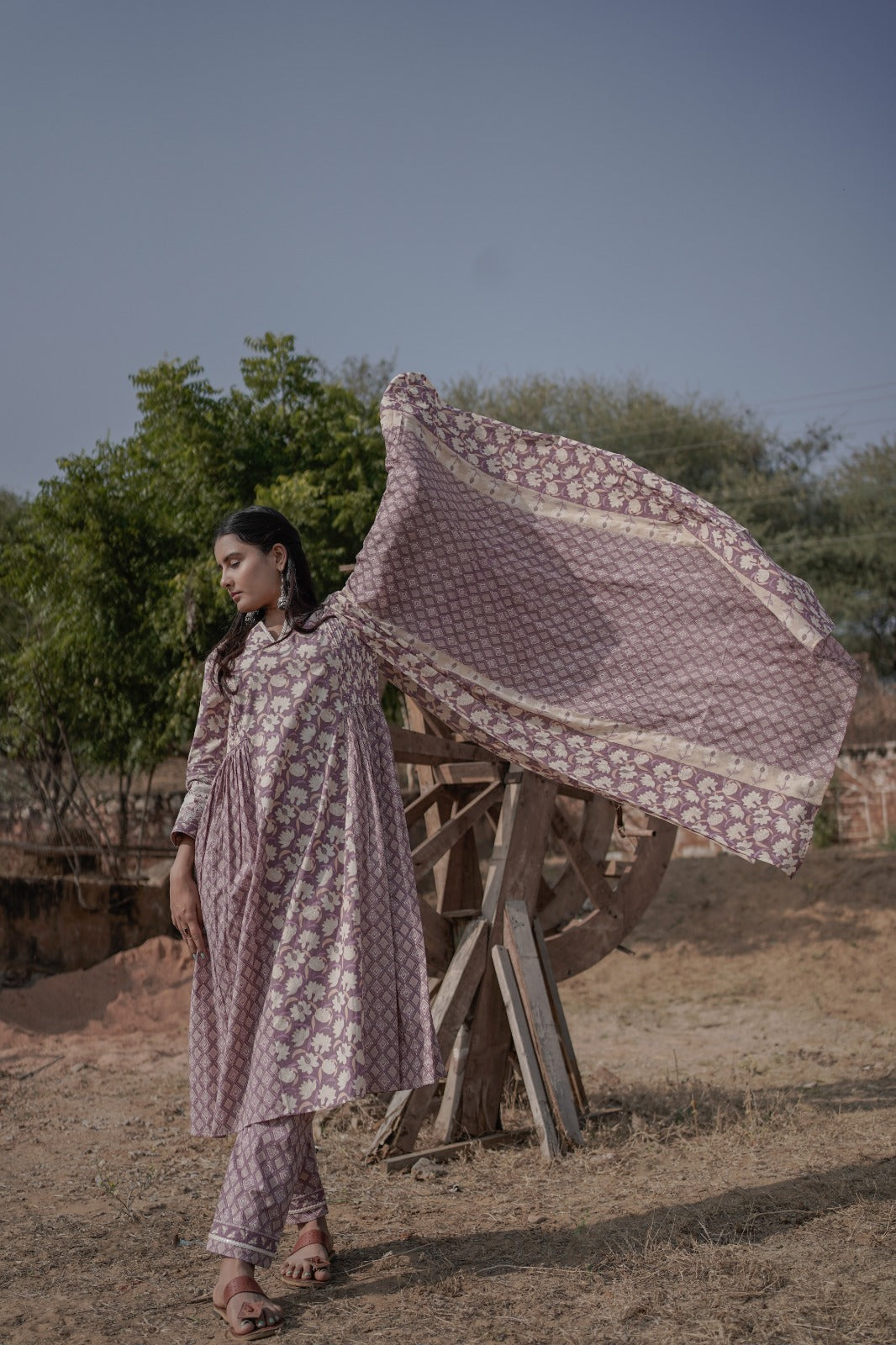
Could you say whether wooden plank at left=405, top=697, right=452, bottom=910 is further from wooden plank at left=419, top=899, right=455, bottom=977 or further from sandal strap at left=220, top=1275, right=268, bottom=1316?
sandal strap at left=220, top=1275, right=268, bottom=1316

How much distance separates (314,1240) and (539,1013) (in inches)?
64.9

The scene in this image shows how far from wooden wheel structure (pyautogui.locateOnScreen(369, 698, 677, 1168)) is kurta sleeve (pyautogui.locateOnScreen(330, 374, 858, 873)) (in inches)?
40.5

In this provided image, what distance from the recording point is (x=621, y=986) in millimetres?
9477

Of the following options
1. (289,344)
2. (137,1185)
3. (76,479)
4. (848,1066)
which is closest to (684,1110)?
(848,1066)

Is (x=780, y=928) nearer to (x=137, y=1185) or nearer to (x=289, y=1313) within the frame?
(x=137, y=1185)

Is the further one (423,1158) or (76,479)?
(76,479)

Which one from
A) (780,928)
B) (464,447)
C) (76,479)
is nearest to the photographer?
(464,447)

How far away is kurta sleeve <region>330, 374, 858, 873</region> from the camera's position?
3.46 metres

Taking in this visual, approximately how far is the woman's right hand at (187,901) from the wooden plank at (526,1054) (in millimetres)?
1674

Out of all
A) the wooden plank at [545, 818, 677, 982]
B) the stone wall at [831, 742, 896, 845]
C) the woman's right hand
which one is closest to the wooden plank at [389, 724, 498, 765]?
the wooden plank at [545, 818, 677, 982]

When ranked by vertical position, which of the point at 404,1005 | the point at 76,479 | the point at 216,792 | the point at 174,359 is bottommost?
the point at 404,1005

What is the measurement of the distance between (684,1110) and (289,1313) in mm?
2526

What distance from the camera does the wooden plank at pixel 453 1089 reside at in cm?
438

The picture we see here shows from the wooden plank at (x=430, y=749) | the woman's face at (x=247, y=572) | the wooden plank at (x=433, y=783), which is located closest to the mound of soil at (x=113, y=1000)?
the wooden plank at (x=433, y=783)
